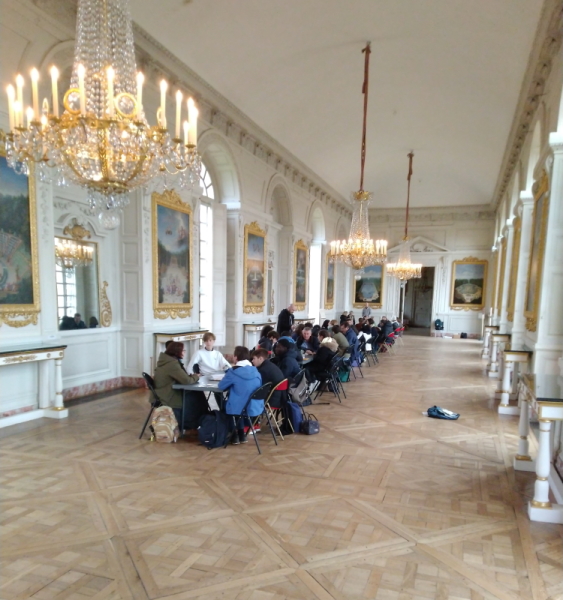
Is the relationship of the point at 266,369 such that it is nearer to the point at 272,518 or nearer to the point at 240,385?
the point at 240,385

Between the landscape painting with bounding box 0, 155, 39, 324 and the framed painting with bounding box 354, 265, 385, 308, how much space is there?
17.8m

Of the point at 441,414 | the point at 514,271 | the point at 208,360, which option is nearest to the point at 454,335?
the point at 514,271

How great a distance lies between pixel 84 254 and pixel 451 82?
875 centimetres

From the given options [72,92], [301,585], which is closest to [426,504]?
[301,585]

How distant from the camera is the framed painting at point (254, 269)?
11266 mm

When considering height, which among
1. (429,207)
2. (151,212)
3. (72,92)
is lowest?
(151,212)

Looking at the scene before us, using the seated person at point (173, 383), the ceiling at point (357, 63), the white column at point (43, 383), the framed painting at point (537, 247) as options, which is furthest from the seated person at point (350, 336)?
the white column at point (43, 383)

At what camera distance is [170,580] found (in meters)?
2.62

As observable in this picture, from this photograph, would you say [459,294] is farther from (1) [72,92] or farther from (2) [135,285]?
(1) [72,92]

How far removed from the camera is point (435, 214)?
21.0 m

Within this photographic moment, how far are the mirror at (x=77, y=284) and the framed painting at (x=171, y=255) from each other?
1.06 metres

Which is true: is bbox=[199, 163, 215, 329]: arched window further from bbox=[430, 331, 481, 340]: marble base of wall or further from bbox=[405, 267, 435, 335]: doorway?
bbox=[405, 267, 435, 335]: doorway

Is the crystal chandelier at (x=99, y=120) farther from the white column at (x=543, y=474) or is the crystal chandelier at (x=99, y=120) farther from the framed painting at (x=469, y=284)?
the framed painting at (x=469, y=284)

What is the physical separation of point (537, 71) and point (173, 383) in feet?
25.7
